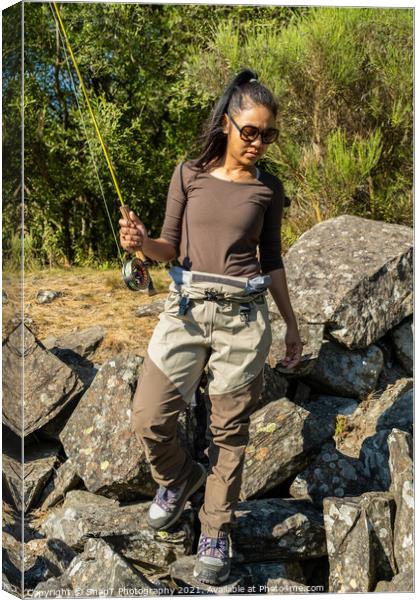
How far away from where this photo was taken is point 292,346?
5258 mm

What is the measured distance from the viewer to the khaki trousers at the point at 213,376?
4.79 metres

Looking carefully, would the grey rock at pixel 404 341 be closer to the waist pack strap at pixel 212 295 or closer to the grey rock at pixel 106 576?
the waist pack strap at pixel 212 295

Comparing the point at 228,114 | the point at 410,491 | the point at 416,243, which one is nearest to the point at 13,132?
the point at 228,114

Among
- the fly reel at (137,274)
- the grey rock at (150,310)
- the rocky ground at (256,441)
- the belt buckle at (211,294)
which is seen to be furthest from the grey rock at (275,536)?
the grey rock at (150,310)

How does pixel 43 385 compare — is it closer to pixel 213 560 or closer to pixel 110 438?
pixel 110 438

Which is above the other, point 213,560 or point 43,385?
point 43,385

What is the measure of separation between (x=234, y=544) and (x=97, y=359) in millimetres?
1958

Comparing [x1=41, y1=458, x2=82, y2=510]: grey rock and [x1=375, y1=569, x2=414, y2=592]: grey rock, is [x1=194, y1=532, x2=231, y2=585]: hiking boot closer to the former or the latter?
[x1=375, y1=569, x2=414, y2=592]: grey rock

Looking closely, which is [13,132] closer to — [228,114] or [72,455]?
[228,114]

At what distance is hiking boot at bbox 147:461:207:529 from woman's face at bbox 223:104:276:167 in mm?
1948

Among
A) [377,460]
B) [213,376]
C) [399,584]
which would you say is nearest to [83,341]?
[213,376]

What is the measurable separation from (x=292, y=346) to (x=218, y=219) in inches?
39.9

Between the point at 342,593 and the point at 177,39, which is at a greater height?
the point at 177,39

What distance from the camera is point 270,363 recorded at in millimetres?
6457
